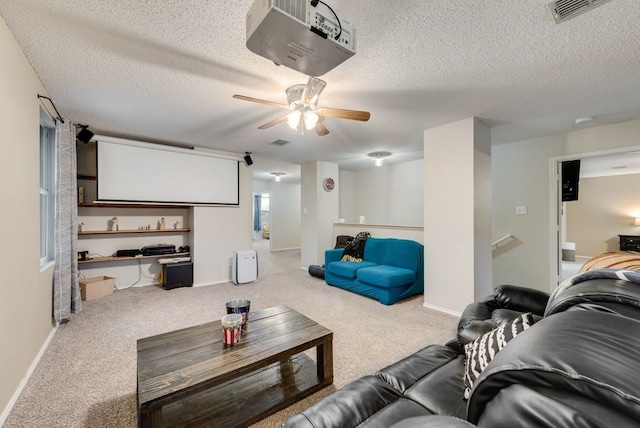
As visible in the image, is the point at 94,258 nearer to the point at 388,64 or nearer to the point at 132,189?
the point at 132,189

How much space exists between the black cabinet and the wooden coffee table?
887 cm

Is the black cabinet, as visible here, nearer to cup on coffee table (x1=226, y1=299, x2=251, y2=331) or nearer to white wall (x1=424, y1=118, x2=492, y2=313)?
white wall (x1=424, y1=118, x2=492, y2=313)

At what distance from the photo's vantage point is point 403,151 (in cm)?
481

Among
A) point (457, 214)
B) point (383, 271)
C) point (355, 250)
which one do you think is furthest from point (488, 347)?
point (355, 250)

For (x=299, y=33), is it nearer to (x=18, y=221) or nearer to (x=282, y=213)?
(x=18, y=221)

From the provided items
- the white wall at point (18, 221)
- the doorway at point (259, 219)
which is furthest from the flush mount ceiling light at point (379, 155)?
the doorway at point (259, 219)

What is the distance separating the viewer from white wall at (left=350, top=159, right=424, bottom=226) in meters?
5.71

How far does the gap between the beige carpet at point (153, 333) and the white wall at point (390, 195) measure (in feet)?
8.25

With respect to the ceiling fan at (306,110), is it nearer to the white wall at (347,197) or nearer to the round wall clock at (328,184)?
the round wall clock at (328,184)

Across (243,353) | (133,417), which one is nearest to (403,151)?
(243,353)

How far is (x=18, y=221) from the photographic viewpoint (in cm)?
186

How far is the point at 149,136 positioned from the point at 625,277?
191 inches

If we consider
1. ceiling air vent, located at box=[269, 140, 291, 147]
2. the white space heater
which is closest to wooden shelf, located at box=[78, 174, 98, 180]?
the white space heater

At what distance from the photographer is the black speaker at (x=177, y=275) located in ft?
13.7
